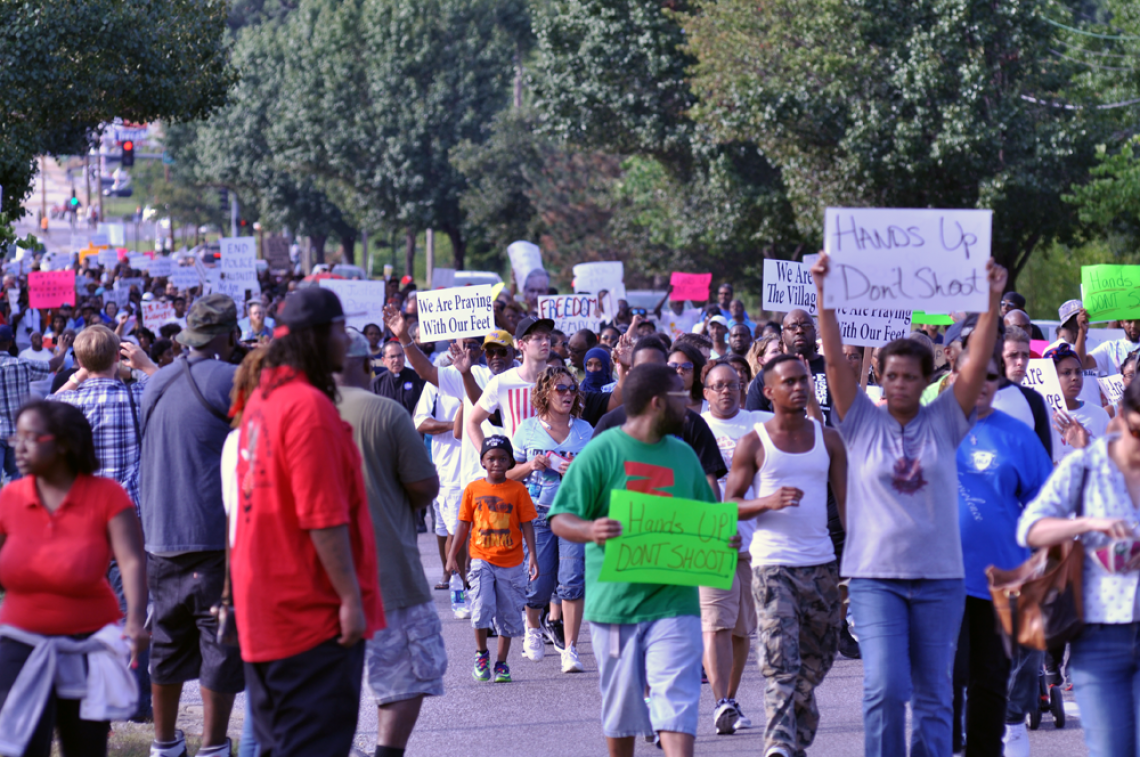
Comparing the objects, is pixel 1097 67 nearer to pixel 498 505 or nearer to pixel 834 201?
pixel 834 201

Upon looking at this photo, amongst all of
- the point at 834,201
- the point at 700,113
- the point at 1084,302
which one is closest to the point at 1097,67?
the point at 834,201

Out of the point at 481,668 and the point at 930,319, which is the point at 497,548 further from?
the point at 930,319

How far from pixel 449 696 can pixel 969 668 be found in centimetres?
312

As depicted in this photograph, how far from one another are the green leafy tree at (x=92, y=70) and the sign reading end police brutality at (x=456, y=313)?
28.9 ft

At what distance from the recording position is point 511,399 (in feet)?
29.4

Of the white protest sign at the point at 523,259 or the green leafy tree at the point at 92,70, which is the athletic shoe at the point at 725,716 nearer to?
the green leafy tree at the point at 92,70

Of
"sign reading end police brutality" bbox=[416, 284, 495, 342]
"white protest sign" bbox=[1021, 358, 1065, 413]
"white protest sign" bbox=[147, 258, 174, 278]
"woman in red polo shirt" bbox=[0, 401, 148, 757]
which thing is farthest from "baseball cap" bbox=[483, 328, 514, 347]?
"white protest sign" bbox=[147, 258, 174, 278]

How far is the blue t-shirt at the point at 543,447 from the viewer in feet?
27.5

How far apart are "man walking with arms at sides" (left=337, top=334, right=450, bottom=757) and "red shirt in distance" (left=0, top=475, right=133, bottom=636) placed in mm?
1012

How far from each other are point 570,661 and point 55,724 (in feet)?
12.8

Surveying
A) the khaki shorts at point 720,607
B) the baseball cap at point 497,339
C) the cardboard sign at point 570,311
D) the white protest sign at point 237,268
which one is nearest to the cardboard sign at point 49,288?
the white protest sign at point 237,268

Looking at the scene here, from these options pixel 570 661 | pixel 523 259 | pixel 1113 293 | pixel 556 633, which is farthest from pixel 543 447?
pixel 523 259

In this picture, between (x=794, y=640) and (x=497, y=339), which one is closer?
(x=794, y=640)

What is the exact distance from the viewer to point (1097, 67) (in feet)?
83.0
